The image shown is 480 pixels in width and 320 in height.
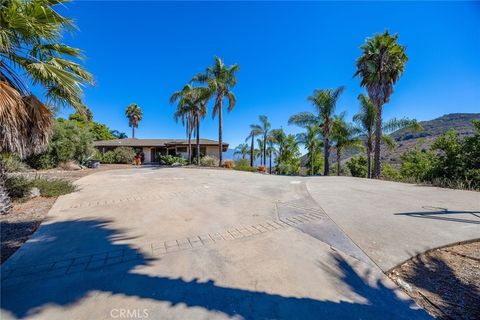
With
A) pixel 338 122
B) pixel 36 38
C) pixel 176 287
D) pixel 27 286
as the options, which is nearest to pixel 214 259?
pixel 176 287

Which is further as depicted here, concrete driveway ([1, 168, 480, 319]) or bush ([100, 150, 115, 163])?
bush ([100, 150, 115, 163])

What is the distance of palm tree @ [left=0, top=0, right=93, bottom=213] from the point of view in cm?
468

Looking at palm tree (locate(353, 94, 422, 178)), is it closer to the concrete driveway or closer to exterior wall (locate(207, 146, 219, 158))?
the concrete driveway

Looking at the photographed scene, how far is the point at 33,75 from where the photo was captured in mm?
5383

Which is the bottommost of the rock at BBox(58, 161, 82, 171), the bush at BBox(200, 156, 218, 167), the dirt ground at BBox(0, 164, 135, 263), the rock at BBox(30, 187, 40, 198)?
the dirt ground at BBox(0, 164, 135, 263)

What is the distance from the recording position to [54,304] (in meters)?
2.35

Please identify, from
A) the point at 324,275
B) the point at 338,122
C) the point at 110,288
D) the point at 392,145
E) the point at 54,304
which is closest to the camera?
the point at 54,304

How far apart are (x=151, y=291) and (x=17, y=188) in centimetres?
699

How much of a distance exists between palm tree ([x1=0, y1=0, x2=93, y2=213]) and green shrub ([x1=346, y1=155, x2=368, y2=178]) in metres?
31.1

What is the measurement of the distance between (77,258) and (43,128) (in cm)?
444

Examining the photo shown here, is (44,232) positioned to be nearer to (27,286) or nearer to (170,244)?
(27,286)

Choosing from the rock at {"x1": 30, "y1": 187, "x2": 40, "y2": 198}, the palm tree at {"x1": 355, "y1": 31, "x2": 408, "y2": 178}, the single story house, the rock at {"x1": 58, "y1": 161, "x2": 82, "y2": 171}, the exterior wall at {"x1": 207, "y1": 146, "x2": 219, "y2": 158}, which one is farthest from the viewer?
the exterior wall at {"x1": 207, "y1": 146, "x2": 219, "y2": 158}

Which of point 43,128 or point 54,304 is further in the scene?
point 43,128

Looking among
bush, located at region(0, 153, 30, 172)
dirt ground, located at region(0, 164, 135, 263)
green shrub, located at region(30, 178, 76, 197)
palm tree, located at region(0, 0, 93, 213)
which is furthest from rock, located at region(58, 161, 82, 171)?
palm tree, located at region(0, 0, 93, 213)
